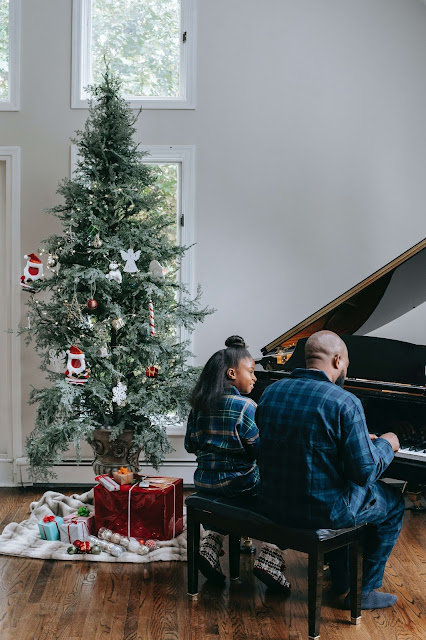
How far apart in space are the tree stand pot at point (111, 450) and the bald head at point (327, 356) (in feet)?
5.83

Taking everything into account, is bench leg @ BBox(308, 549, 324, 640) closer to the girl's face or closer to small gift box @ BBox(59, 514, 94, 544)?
the girl's face

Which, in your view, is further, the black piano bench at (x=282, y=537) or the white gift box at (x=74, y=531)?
the white gift box at (x=74, y=531)

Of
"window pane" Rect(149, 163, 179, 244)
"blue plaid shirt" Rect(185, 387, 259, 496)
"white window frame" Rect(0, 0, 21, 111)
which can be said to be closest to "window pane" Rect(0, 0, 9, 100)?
"white window frame" Rect(0, 0, 21, 111)

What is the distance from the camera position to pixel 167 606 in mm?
3076

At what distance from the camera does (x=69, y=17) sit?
4.98m

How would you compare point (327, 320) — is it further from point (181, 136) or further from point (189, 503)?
point (181, 136)

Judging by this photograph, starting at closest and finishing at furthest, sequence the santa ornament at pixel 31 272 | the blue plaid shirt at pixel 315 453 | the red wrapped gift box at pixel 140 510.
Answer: the blue plaid shirt at pixel 315 453, the red wrapped gift box at pixel 140 510, the santa ornament at pixel 31 272

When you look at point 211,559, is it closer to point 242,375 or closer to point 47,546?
point 242,375

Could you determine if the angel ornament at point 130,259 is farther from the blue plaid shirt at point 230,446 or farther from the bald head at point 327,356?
the bald head at point 327,356

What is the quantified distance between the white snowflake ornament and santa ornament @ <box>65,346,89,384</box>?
19 centimetres

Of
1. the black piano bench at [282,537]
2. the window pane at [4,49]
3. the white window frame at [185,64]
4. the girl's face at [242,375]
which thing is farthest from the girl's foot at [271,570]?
the window pane at [4,49]

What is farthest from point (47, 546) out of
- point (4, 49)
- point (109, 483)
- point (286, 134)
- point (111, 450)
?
point (4, 49)

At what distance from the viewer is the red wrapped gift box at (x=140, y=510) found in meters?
3.79

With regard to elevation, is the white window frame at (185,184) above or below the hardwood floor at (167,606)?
above
